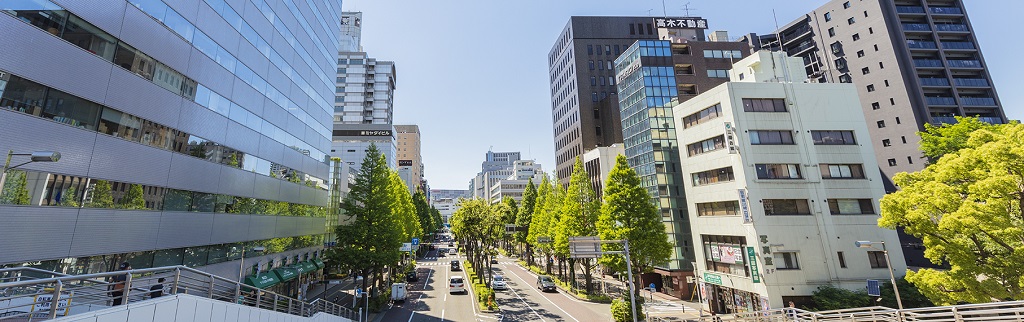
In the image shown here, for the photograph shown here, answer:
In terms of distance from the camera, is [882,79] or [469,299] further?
[882,79]

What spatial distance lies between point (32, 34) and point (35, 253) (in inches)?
289

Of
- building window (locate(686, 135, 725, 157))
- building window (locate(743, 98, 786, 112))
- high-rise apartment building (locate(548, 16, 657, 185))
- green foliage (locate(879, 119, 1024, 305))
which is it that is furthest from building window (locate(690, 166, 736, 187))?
high-rise apartment building (locate(548, 16, 657, 185))

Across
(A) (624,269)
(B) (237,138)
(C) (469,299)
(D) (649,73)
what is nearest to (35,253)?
(B) (237,138)

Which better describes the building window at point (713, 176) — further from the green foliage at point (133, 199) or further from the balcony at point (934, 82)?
the balcony at point (934, 82)

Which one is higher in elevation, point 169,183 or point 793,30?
point 793,30

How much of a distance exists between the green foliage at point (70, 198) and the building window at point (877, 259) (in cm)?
→ 4360

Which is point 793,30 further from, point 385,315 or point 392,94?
point 392,94

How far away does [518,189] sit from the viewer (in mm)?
135625

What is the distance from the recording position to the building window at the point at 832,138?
29.5m

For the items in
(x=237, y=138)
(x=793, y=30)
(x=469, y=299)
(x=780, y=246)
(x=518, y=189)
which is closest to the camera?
(x=237, y=138)

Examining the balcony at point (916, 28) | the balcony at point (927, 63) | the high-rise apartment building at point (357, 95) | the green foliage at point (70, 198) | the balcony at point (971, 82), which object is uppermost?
the high-rise apartment building at point (357, 95)

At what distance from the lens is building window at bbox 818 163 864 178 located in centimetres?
2897

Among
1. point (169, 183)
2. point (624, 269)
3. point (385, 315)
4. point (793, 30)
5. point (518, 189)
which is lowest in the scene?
point (385, 315)

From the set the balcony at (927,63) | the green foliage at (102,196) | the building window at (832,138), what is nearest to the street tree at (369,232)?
the green foliage at (102,196)
